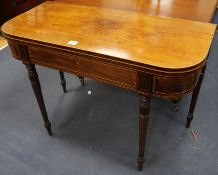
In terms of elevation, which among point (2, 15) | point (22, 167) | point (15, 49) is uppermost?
point (15, 49)

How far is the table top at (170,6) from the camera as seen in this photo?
4.10ft

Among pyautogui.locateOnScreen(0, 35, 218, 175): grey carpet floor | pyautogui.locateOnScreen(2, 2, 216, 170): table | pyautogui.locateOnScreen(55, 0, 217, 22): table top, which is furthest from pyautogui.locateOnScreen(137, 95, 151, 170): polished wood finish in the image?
pyautogui.locateOnScreen(55, 0, 217, 22): table top

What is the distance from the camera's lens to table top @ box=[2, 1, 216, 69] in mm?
896

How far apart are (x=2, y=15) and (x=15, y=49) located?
1.85 m

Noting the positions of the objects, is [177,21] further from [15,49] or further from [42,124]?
[42,124]

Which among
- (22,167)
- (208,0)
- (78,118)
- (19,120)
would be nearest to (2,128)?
(19,120)

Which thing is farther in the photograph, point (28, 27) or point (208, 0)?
point (208, 0)

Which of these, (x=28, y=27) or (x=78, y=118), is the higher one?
(x=28, y=27)

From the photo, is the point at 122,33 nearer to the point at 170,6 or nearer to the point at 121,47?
the point at 121,47

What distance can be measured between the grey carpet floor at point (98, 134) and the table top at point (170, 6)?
68 cm

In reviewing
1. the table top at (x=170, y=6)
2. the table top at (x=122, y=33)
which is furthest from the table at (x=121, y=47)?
the table top at (x=170, y=6)

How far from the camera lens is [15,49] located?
3.81ft

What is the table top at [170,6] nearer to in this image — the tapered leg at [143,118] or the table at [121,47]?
the table at [121,47]

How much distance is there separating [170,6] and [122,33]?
50 cm
